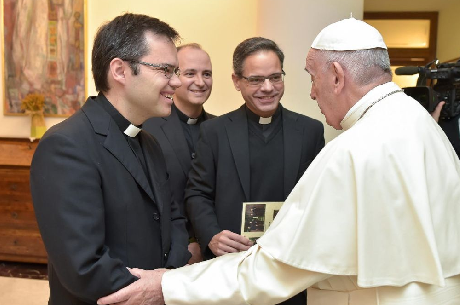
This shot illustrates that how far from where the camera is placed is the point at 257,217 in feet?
7.50

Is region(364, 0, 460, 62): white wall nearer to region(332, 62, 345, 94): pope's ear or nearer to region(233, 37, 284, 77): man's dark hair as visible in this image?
region(233, 37, 284, 77): man's dark hair

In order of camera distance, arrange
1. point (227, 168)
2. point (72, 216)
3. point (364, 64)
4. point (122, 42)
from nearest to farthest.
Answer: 1. point (72, 216)
2. point (364, 64)
3. point (122, 42)
4. point (227, 168)

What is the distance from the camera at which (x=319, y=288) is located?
5.52ft

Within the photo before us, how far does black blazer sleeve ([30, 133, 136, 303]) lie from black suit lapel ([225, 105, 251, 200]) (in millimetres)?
1064

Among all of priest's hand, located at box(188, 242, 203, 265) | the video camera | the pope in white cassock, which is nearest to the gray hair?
the pope in white cassock

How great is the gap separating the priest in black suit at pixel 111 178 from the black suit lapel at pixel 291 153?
0.76 meters

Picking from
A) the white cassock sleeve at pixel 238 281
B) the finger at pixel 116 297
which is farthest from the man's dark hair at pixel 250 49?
the finger at pixel 116 297

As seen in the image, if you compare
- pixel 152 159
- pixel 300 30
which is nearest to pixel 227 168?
pixel 152 159

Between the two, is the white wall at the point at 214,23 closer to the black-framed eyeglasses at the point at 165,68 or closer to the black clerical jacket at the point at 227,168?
the black clerical jacket at the point at 227,168

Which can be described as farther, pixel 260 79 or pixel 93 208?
pixel 260 79

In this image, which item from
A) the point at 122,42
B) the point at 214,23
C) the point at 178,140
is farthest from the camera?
the point at 214,23

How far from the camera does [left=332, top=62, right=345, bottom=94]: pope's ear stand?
167 cm

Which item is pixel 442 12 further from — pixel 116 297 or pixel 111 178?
pixel 116 297

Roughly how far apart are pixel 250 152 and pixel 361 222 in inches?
49.4
